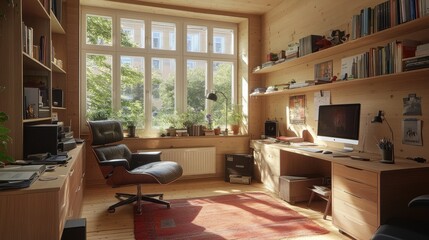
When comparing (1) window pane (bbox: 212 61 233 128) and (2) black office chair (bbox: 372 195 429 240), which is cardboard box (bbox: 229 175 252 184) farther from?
(2) black office chair (bbox: 372 195 429 240)

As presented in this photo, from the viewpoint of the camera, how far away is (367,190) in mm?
2166

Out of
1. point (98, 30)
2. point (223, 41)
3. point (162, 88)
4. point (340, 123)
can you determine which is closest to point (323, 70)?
point (340, 123)

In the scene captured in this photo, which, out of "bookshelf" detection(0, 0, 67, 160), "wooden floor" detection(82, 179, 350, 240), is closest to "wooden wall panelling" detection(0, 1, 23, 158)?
"bookshelf" detection(0, 0, 67, 160)

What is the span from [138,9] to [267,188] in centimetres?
323

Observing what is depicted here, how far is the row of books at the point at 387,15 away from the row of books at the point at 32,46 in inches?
108

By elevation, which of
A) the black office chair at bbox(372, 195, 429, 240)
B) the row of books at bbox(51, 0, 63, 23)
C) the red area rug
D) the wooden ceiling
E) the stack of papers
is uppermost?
the wooden ceiling

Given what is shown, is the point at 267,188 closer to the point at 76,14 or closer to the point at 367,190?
the point at 367,190

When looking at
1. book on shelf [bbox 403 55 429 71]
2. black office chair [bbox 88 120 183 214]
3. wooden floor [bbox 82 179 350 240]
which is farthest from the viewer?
black office chair [bbox 88 120 183 214]

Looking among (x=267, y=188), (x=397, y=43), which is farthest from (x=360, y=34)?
(x=267, y=188)

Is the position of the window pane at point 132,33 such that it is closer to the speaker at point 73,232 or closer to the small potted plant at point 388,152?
the speaker at point 73,232

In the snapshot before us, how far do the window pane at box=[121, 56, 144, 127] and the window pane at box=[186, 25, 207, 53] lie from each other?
827 mm

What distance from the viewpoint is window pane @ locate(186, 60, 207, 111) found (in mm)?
4688

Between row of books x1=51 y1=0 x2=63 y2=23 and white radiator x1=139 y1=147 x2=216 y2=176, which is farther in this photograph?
white radiator x1=139 y1=147 x2=216 y2=176

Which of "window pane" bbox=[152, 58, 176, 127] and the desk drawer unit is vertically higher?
"window pane" bbox=[152, 58, 176, 127]
